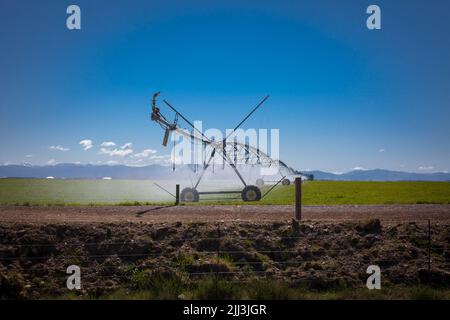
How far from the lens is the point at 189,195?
2862 centimetres

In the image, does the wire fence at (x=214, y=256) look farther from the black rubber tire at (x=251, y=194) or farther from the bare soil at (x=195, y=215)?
the black rubber tire at (x=251, y=194)

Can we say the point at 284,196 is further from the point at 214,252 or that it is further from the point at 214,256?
the point at 214,252

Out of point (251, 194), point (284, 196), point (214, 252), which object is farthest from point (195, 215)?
point (284, 196)

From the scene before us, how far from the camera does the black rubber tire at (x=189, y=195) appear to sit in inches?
1126

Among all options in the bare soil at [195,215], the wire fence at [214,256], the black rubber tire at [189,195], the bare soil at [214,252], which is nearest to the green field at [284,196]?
the black rubber tire at [189,195]

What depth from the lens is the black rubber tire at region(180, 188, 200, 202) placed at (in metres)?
28.6

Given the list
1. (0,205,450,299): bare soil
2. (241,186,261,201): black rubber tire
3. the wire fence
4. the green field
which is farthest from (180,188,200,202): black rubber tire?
the wire fence

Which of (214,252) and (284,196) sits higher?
(284,196)

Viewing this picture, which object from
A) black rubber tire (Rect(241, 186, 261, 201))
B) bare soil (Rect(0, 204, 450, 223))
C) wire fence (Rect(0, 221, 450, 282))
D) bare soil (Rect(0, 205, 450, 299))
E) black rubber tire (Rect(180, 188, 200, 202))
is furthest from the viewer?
black rubber tire (Rect(241, 186, 261, 201))

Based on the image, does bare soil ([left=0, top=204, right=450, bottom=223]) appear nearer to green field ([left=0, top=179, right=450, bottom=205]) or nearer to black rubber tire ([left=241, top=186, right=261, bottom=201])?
green field ([left=0, top=179, right=450, bottom=205])

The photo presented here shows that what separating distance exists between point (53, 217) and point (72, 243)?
373cm

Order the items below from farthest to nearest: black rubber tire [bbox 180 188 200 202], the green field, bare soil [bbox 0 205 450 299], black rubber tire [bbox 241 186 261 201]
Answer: the green field, black rubber tire [bbox 241 186 261 201], black rubber tire [bbox 180 188 200 202], bare soil [bbox 0 205 450 299]
